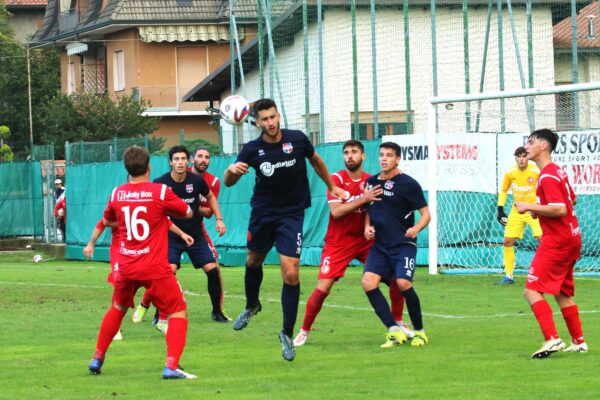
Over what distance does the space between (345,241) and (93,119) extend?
43.1 meters

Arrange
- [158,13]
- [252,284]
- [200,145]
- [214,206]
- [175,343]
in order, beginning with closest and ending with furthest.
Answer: [175,343] → [252,284] → [214,206] → [200,145] → [158,13]

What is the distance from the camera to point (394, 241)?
12141mm

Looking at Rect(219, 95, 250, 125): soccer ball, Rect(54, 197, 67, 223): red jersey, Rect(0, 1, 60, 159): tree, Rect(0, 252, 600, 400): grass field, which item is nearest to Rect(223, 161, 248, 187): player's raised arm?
Rect(0, 252, 600, 400): grass field

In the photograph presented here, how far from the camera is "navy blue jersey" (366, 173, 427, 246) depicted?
12.1m

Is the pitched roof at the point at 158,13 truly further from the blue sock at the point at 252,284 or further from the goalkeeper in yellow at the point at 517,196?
the blue sock at the point at 252,284

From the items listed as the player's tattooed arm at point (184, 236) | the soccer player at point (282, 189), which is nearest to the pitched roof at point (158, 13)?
the player's tattooed arm at point (184, 236)

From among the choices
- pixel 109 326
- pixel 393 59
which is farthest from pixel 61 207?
pixel 109 326

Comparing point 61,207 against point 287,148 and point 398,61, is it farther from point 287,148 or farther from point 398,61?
point 287,148

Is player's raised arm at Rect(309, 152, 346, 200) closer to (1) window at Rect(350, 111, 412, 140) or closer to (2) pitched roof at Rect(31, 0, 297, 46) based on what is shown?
(1) window at Rect(350, 111, 412, 140)

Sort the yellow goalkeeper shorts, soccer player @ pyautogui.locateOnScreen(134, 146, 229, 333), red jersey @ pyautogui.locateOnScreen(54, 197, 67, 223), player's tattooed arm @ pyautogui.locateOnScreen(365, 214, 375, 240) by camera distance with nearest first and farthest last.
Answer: player's tattooed arm @ pyautogui.locateOnScreen(365, 214, 375, 240), soccer player @ pyautogui.locateOnScreen(134, 146, 229, 333), the yellow goalkeeper shorts, red jersey @ pyautogui.locateOnScreen(54, 197, 67, 223)

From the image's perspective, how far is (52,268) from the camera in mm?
28250

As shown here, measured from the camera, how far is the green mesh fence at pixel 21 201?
3678 cm

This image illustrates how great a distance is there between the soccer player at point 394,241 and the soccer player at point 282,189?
530 millimetres

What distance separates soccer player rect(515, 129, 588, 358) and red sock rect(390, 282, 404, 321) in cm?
185
